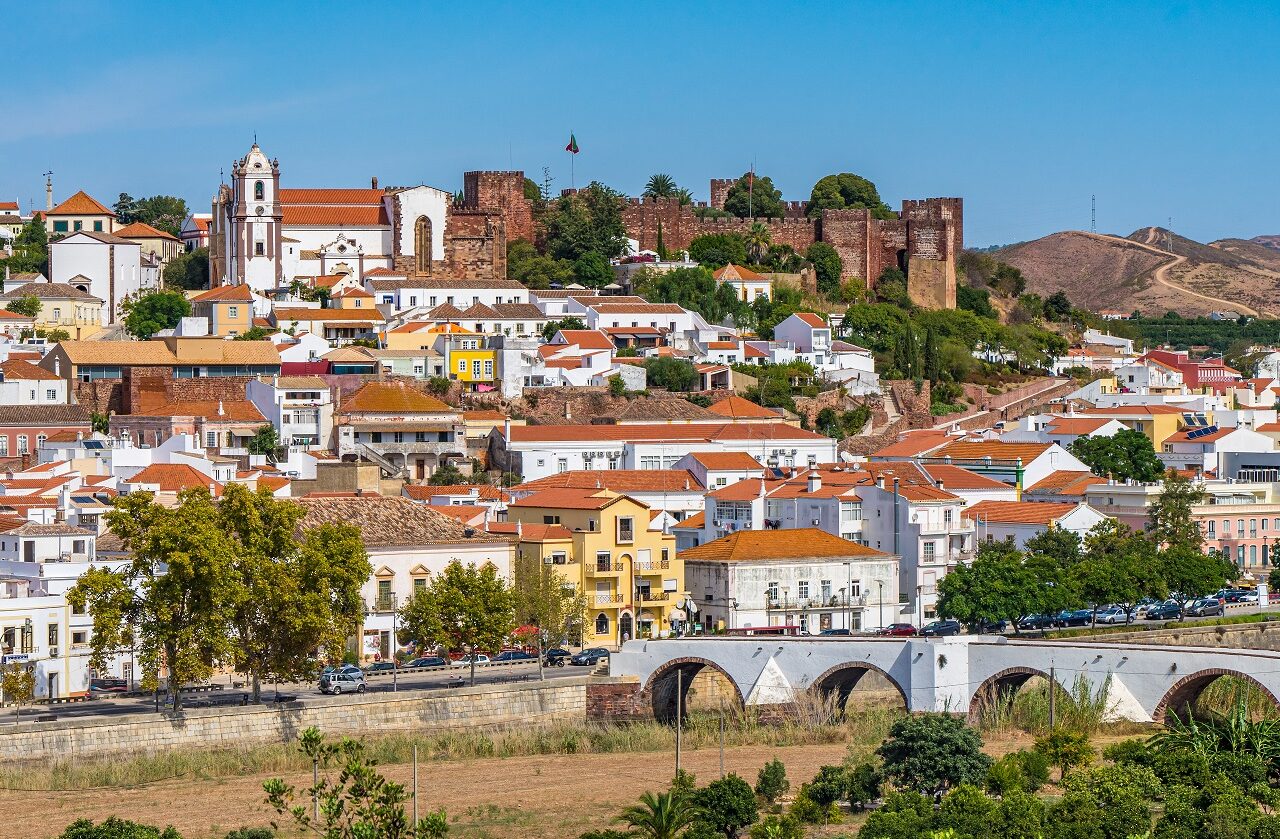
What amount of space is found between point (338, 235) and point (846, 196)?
23116 millimetres

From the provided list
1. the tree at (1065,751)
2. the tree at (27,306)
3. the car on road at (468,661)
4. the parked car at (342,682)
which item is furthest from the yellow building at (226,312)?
the tree at (1065,751)

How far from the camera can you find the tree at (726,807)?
1319 inches

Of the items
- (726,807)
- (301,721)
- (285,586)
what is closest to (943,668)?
(726,807)

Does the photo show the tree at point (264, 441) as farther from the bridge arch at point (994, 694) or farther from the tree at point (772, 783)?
the tree at point (772, 783)

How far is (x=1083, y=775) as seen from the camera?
3384 cm

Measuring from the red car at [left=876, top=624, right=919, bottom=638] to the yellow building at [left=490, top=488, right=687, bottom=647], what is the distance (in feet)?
14.7

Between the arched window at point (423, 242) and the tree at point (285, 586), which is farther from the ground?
the arched window at point (423, 242)

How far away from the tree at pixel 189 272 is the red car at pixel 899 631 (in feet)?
154

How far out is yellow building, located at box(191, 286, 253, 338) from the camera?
79.7 metres

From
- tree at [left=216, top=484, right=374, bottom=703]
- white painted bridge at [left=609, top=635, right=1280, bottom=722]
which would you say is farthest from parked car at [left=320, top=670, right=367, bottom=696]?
white painted bridge at [left=609, top=635, right=1280, bottom=722]

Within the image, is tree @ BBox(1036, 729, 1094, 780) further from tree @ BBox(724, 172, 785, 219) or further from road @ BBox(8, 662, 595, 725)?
tree @ BBox(724, 172, 785, 219)

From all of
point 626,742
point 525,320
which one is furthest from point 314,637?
point 525,320

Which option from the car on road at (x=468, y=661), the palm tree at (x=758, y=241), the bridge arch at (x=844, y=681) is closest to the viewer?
the bridge arch at (x=844, y=681)

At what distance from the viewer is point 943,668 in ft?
137
